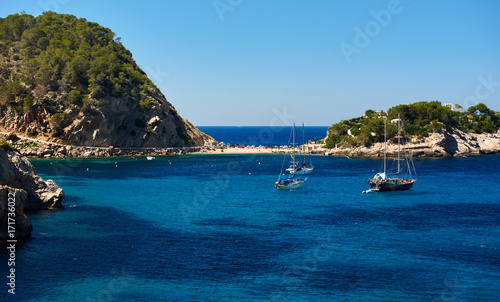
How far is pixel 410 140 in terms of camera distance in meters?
138

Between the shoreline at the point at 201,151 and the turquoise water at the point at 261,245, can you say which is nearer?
the turquoise water at the point at 261,245

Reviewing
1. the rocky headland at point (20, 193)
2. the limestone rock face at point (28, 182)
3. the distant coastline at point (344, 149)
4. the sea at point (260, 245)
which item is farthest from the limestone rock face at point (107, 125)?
the rocky headland at point (20, 193)

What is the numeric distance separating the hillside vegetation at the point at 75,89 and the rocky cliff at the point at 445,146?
6645cm

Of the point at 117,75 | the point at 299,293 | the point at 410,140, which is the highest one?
the point at 117,75

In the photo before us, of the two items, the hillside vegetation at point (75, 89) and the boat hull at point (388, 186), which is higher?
the hillside vegetation at point (75, 89)

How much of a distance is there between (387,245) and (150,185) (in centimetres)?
5094

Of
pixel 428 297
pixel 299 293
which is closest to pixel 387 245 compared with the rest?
pixel 428 297

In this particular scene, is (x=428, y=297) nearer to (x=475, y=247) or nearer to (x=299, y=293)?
(x=299, y=293)

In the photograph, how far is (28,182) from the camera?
51156 mm

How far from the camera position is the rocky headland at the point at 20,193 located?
3800cm

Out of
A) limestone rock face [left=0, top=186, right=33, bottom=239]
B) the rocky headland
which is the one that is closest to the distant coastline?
the rocky headland

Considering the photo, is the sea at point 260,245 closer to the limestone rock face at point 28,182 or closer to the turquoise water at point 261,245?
the turquoise water at point 261,245

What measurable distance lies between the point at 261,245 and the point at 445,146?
115626 millimetres

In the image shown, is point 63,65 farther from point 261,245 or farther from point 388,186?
point 261,245
